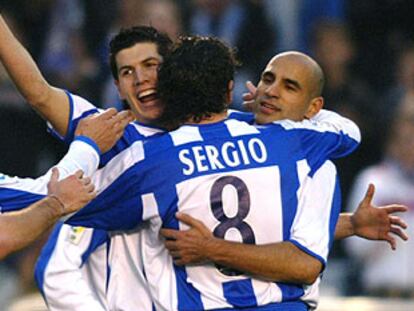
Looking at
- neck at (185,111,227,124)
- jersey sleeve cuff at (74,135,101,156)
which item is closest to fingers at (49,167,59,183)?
jersey sleeve cuff at (74,135,101,156)

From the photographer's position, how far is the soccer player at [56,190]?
5.14m

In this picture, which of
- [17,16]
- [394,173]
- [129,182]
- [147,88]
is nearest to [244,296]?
[129,182]

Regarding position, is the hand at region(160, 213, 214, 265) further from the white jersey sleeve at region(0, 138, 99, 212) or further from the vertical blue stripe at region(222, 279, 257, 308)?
the white jersey sleeve at region(0, 138, 99, 212)

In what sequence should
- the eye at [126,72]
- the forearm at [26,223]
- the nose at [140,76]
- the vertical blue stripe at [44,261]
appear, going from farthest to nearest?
the vertical blue stripe at [44,261] → the eye at [126,72] → the nose at [140,76] → the forearm at [26,223]

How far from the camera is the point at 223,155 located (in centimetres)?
549

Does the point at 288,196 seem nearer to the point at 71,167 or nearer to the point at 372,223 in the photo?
the point at 372,223

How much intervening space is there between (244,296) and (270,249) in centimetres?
23

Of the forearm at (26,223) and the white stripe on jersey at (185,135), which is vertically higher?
the white stripe on jersey at (185,135)

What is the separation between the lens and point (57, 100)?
5.66 meters

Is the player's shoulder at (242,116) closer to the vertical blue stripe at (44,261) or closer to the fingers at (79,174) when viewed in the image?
the fingers at (79,174)

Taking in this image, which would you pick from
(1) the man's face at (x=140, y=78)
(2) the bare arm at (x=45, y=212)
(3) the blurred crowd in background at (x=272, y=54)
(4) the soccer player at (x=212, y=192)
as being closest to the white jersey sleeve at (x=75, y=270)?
(4) the soccer player at (x=212, y=192)

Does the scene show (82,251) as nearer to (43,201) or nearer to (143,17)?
(43,201)

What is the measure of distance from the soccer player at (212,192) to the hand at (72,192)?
0.78 feet

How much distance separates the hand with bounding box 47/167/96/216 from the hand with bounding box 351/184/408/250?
142 centimetres
